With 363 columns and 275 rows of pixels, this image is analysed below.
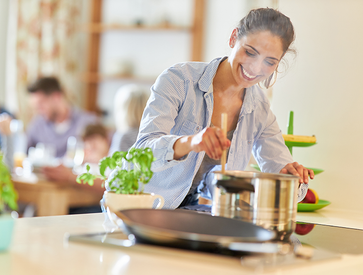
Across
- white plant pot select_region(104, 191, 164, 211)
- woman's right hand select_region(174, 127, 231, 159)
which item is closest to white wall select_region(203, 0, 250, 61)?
woman's right hand select_region(174, 127, 231, 159)

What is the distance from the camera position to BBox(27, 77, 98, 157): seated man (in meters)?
3.76

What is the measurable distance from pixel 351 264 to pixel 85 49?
172 inches

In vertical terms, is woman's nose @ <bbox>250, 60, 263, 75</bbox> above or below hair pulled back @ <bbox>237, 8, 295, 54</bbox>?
below

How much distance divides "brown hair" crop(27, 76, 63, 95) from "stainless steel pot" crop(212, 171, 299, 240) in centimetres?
315

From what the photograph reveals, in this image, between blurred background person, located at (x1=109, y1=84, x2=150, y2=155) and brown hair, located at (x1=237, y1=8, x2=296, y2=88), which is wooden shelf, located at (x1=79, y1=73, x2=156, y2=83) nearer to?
blurred background person, located at (x1=109, y1=84, x2=150, y2=155)

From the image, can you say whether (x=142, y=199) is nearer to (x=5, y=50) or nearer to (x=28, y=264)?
(x=28, y=264)

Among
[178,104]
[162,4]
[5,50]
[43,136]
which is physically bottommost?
[43,136]

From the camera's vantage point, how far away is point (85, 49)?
477 cm

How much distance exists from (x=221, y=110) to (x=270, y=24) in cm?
31

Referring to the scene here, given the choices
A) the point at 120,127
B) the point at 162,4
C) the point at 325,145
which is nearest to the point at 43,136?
the point at 120,127

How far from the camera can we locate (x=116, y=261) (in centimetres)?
67

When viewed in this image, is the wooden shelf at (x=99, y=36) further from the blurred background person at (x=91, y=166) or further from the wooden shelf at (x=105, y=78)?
the blurred background person at (x=91, y=166)

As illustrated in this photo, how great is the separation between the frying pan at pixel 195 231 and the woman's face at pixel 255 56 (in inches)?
23.1

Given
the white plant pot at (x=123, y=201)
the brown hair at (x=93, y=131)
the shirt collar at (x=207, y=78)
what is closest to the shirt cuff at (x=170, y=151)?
the white plant pot at (x=123, y=201)
